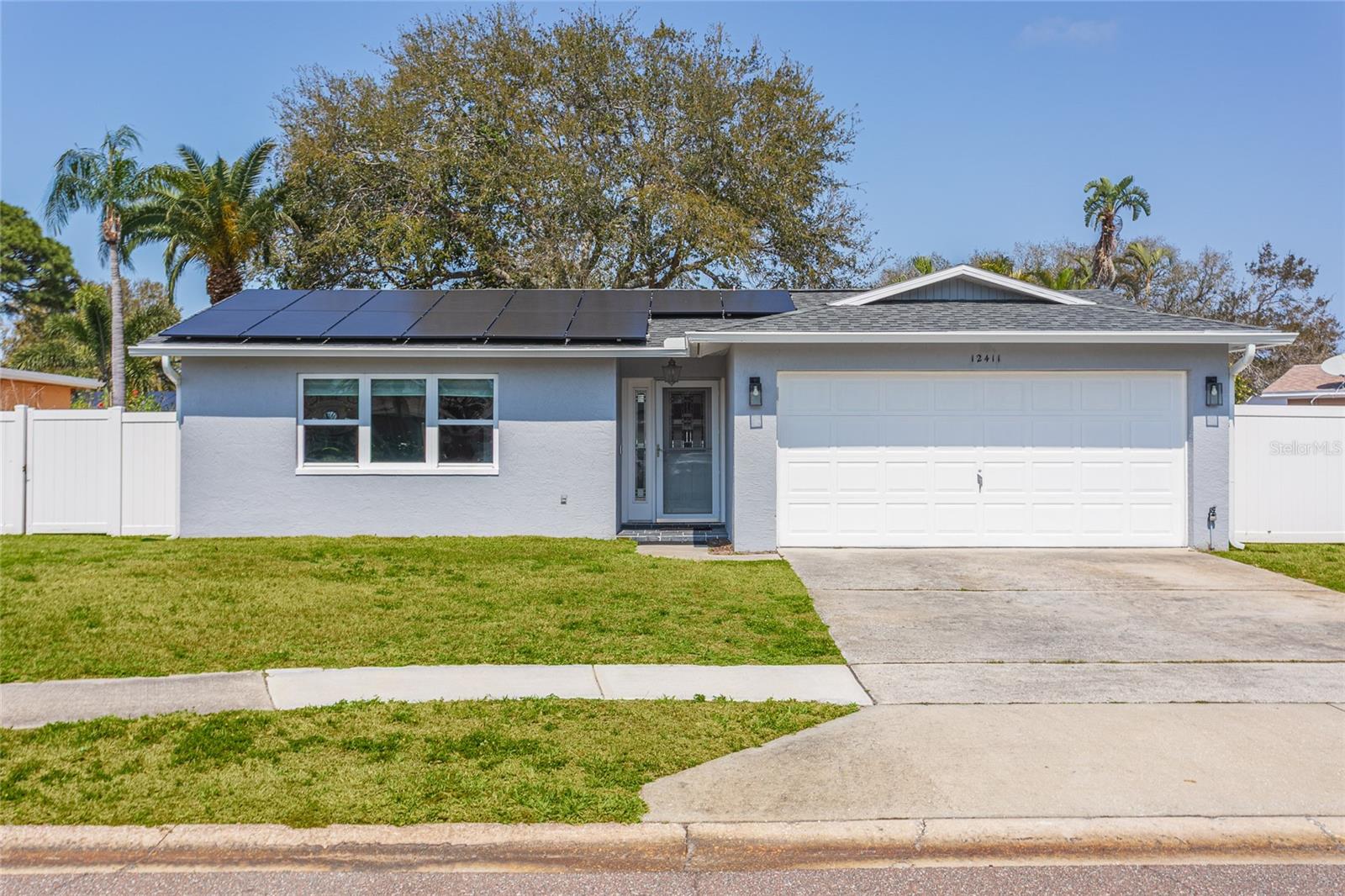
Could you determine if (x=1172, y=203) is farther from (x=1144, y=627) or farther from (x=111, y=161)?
(x=111, y=161)

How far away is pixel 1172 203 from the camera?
3306 centimetres

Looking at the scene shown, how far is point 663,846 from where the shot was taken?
12.9 feet

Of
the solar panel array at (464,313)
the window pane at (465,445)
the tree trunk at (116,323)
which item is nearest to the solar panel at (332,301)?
the solar panel array at (464,313)

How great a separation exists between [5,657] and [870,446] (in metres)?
9.34

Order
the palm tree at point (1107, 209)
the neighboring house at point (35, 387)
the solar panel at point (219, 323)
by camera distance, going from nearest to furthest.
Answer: the solar panel at point (219, 323) < the neighboring house at point (35, 387) < the palm tree at point (1107, 209)

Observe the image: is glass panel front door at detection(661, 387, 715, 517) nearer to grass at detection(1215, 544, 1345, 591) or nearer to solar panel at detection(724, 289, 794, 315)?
solar panel at detection(724, 289, 794, 315)

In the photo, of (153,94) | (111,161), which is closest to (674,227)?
(153,94)

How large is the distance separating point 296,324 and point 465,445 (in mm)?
3061

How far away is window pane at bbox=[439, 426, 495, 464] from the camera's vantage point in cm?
1283

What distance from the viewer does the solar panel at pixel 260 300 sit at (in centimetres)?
1431

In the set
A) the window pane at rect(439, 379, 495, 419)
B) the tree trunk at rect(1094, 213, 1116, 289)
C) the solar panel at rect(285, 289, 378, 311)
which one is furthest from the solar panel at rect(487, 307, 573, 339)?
the tree trunk at rect(1094, 213, 1116, 289)

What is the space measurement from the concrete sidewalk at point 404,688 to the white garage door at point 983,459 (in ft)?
18.4

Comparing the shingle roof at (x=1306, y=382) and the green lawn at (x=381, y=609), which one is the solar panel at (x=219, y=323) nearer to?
the green lawn at (x=381, y=609)

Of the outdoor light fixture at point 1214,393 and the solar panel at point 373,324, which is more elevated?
the solar panel at point 373,324
